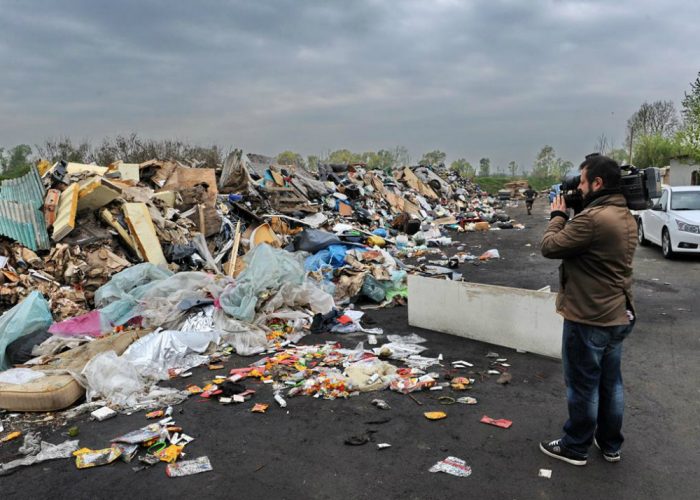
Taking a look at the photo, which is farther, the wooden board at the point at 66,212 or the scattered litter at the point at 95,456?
the wooden board at the point at 66,212

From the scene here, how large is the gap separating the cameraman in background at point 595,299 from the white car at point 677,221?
27.9 feet

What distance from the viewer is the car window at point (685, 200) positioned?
10.4m

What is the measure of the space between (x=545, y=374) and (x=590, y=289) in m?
2.01

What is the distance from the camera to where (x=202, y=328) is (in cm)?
586

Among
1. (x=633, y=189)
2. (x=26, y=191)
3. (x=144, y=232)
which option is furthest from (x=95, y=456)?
(x=26, y=191)

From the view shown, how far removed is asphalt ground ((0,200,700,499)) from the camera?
291 centimetres

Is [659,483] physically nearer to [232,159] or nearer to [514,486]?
[514,486]

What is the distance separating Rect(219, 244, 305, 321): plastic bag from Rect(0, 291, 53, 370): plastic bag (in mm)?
2149

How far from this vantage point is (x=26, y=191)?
847cm

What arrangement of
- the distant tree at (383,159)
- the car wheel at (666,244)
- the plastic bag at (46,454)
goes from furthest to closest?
the distant tree at (383,159)
the car wheel at (666,244)
the plastic bag at (46,454)

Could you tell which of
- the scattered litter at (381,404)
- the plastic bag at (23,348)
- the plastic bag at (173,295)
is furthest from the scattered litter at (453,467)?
the plastic bag at (23,348)

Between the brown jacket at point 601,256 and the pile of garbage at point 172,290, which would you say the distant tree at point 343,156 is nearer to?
the pile of garbage at point 172,290

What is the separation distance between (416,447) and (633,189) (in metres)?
2.25

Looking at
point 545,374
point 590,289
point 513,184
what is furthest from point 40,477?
point 513,184
